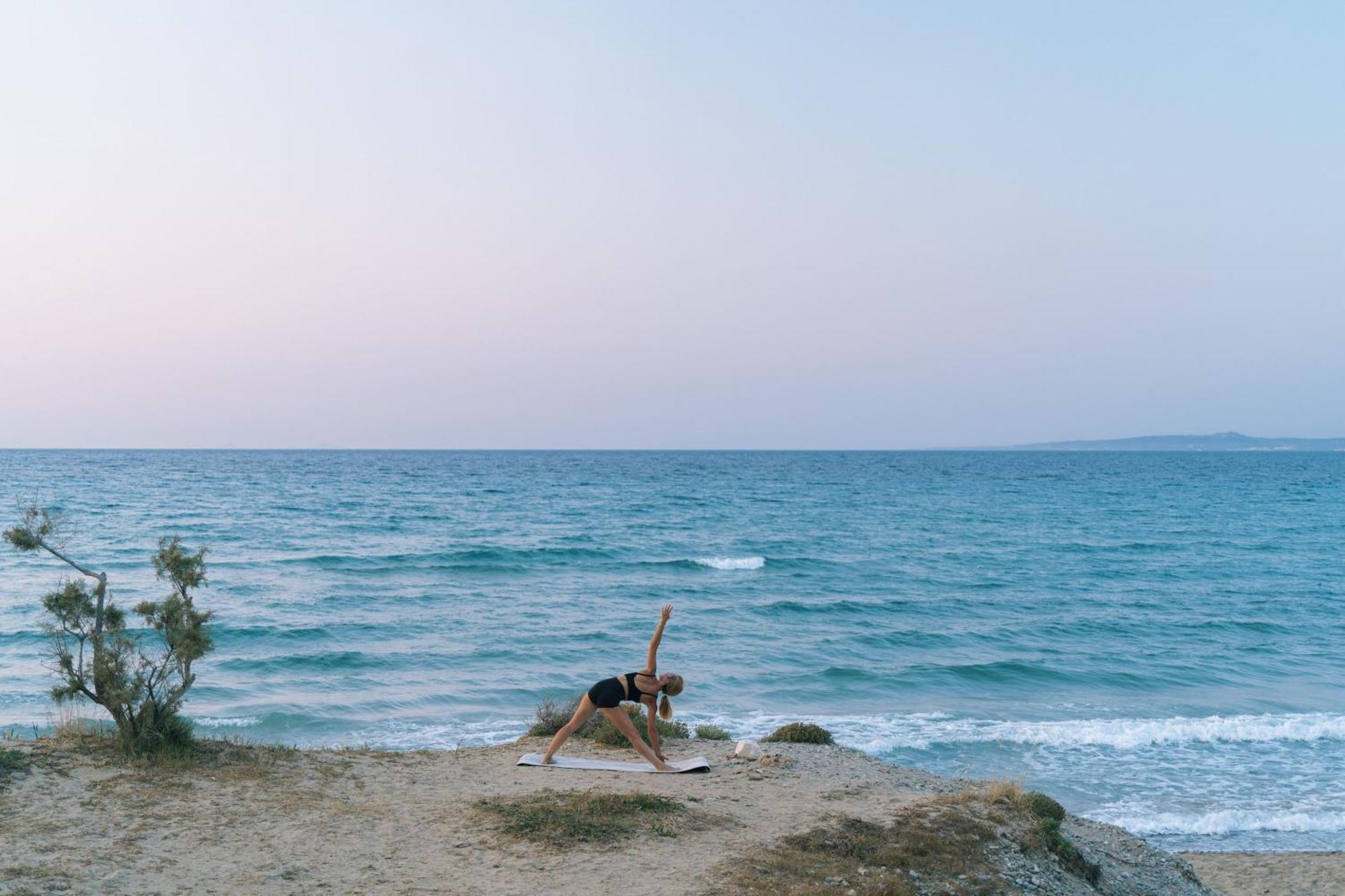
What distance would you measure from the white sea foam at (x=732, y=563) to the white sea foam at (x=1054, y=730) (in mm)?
18555

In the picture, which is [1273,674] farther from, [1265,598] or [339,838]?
[339,838]

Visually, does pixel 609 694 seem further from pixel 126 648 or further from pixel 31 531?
pixel 31 531

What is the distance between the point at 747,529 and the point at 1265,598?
23918 millimetres

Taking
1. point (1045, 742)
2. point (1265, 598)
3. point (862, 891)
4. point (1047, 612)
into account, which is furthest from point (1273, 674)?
point (862, 891)

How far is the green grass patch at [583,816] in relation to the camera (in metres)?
8.84

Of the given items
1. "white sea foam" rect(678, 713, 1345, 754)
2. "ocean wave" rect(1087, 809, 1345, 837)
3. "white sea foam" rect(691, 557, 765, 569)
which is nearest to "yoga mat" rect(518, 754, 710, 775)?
"white sea foam" rect(678, 713, 1345, 754)

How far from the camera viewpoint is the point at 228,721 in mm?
16578

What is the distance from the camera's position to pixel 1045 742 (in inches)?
651

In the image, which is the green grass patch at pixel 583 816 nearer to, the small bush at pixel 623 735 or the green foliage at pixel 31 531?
the small bush at pixel 623 735

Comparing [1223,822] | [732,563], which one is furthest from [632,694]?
[732,563]

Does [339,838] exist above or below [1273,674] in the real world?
above

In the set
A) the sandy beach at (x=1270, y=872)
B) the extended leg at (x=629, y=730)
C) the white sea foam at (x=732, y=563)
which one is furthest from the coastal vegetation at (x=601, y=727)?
the white sea foam at (x=732, y=563)

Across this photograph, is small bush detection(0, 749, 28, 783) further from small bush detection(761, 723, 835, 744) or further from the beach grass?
small bush detection(761, 723, 835, 744)

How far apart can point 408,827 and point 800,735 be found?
21.4 ft
